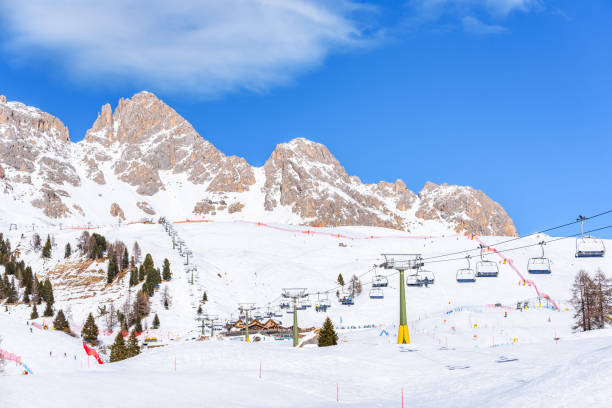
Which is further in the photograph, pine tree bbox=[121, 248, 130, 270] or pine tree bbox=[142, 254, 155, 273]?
pine tree bbox=[121, 248, 130, 270]

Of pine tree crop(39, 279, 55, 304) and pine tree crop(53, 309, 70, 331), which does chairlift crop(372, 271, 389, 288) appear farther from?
pine tree crop(39, 279, 55, 304)

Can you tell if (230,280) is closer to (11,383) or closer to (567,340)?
(567,340)

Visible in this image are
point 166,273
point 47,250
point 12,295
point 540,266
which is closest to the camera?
point 540,266

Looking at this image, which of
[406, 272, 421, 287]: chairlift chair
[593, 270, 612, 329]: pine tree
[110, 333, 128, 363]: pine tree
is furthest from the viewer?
[406, 272, 421, 287]: chairlift chair

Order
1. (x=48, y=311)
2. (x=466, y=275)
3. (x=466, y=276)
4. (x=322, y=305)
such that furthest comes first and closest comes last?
(x=466, y=275), (x=466, y=276), (x=322, y=305), (x=48, y=311)

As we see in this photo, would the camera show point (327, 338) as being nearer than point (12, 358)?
No

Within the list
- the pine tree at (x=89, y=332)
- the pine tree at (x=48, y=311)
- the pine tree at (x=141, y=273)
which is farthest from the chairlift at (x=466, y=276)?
the pine tree at (x=48, y=311)

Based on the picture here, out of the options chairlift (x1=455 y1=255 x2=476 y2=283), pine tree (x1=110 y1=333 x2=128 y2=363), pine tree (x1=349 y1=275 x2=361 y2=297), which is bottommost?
pine tree (x1=110 y1=333 x2=128 y2=363)

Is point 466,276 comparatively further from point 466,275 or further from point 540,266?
point 540,266

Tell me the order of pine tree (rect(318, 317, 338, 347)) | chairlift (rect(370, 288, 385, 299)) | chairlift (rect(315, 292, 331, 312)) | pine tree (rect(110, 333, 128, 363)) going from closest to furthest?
→ pine tree (rect(318, 317, 338, 347)) → pine tree (rect(110, 333, 128, 363)) → chairlift (rect(315, 292, 331, 312)) → chairlift (rect(370, 288, 385, 299))

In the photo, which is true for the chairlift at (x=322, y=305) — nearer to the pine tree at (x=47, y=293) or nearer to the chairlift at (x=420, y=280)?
the chairlift at (x=420, y=280)

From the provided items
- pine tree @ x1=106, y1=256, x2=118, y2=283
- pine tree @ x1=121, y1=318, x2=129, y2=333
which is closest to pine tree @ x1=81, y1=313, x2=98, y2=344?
pine tree @ x1=121, y1=318, x2=129, y2=333

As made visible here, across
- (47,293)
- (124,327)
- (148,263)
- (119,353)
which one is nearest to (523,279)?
(124,327)

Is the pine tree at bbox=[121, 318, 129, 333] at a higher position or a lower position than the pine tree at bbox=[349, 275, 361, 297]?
lower
